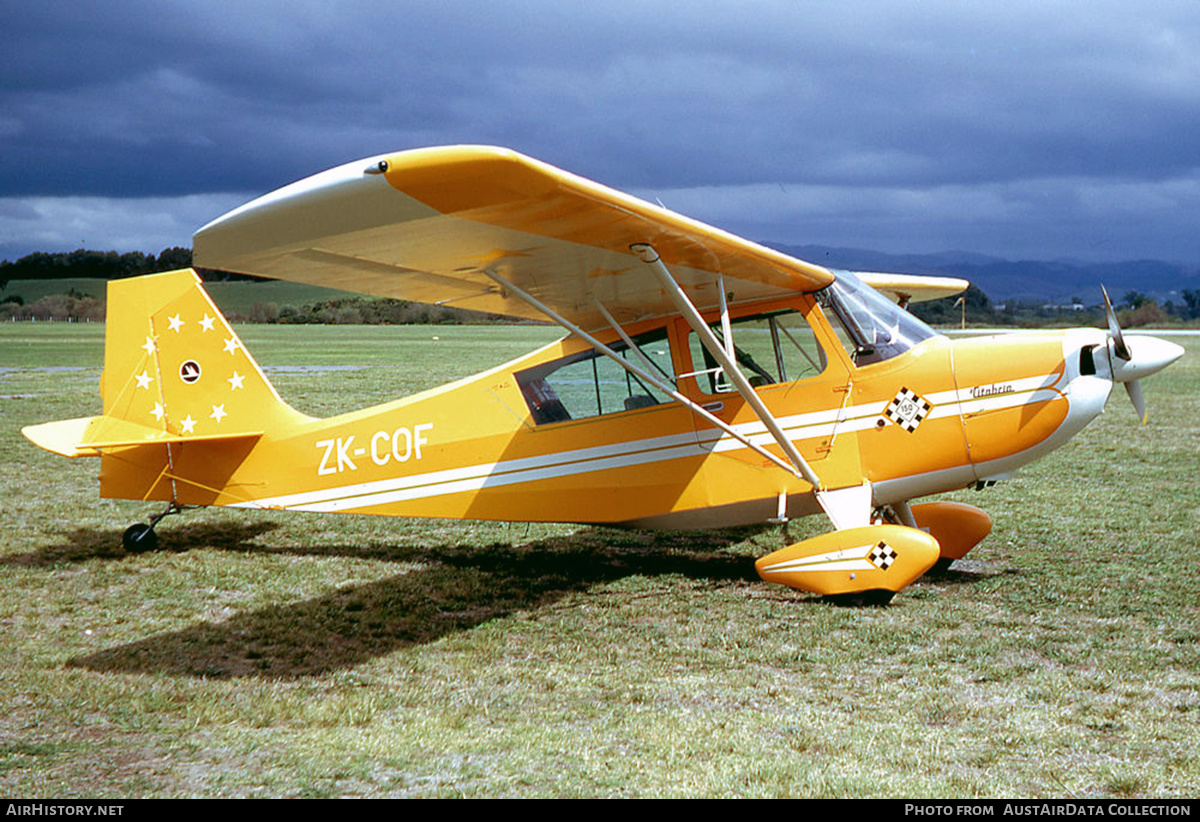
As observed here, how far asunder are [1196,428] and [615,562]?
512 inches

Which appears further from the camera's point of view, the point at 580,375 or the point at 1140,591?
the point at 580,375

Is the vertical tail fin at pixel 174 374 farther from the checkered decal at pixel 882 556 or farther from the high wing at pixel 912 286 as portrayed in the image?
the high wing at pixel 912 286

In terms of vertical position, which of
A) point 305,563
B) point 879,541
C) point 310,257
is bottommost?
point 305,563

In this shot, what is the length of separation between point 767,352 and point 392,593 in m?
3.17

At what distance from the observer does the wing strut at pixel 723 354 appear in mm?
5551

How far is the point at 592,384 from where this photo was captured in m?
7.05

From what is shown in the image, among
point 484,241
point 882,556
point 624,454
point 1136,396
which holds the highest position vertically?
point 484,241

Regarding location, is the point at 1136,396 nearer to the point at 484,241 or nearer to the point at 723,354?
the point at 723,354

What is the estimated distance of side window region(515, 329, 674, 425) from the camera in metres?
6.92

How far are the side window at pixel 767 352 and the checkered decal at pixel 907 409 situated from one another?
1.78 feet

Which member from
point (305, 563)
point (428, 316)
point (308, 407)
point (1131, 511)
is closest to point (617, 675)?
point (305, 563)

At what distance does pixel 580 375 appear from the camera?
23.3ft

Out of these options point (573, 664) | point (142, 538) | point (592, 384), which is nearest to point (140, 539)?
point (142, 538)

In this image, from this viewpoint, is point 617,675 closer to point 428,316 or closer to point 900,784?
point 900,784
